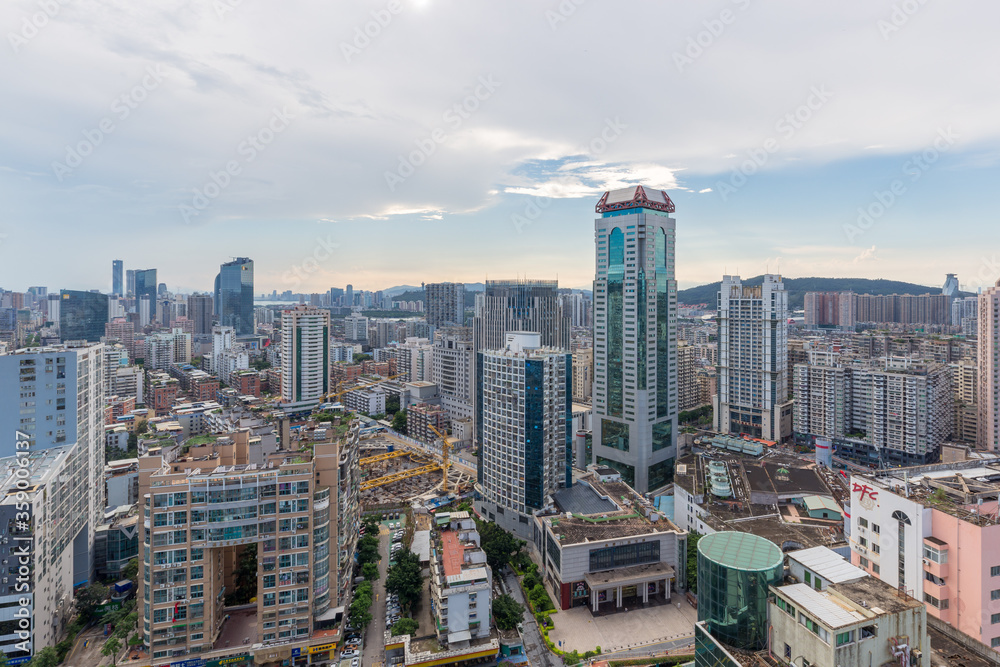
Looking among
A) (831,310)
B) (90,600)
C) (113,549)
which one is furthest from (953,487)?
(831,310)

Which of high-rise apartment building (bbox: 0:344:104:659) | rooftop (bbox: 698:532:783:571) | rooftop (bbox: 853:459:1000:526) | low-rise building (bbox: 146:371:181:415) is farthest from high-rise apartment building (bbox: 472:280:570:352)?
low-rise building (bbox: 146:371:181:415)

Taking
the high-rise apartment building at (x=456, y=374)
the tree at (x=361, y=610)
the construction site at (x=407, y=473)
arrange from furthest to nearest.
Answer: the high-rise apartment building at (x=456, y=374), the construction site at (x=407, y=473), the tree at (x=361, y=610)

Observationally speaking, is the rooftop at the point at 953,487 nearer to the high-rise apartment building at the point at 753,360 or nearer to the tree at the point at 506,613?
the tree at the point at 506,613

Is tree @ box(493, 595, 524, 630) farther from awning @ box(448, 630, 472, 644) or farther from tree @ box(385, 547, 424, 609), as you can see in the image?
tree @ box(385, 547, 424, 609)

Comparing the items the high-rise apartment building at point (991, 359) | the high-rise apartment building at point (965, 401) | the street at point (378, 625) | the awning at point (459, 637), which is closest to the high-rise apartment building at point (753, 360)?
the high-rise apartment building at point (965, 401)

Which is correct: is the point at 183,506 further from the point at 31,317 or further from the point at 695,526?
the point at 31,317

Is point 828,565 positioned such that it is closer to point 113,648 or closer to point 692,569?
point 692,569

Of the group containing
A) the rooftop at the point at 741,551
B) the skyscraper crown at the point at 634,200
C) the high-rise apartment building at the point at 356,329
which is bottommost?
the rooftop at the point at 741,551
